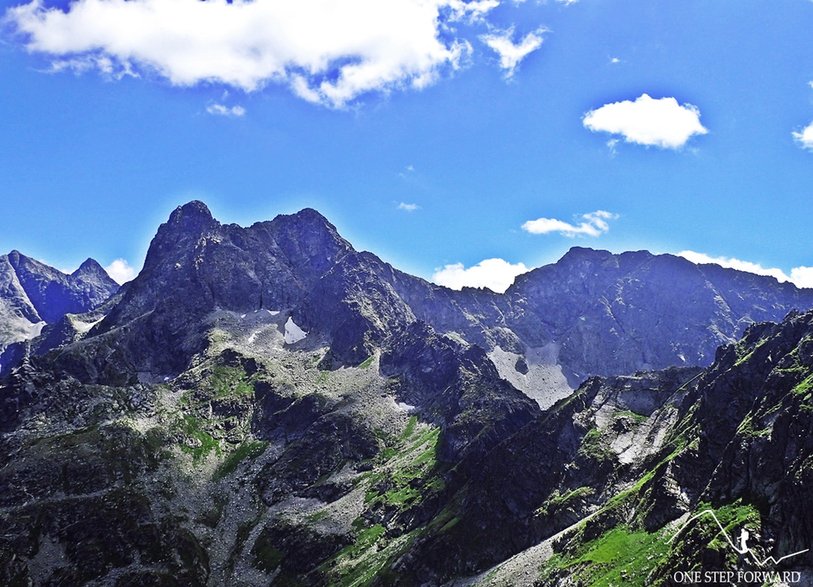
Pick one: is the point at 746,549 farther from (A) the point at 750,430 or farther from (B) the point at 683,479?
(B) the point at 683,479

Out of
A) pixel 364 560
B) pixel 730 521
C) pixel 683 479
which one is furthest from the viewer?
pixel 364 560

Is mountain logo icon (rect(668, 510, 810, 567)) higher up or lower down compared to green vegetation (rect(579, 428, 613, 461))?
lower down

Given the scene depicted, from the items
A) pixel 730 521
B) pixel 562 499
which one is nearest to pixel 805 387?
pixel 730 521

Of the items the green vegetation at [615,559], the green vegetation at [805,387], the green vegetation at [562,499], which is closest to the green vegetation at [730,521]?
the green vegetation at [615,559]

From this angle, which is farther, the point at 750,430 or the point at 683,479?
the point at 683,479

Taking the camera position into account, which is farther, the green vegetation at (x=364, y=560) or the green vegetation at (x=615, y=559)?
the green vegetation at (x=364, y=560)

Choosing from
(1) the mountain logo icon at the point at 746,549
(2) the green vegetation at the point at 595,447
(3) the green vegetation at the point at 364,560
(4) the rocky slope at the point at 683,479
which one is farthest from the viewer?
(3) the green vegetation at the point at 364,560

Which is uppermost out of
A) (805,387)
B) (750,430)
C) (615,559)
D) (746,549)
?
(805,387)

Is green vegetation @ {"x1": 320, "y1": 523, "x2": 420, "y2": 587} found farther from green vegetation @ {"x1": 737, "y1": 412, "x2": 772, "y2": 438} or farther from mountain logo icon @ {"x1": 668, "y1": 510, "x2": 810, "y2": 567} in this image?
mountain logo icon @ {"x1": 668, "y1": 510, "x2": 810, "y2": 567}

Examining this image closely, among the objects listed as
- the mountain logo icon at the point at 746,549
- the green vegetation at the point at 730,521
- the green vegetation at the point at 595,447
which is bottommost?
the mountain logo icon at the point at 746,549

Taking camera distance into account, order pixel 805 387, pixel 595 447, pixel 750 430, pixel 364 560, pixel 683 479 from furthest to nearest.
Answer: pixel 364 560
pixel 595 447
pixel 683 479
pixel 750 430
pixel 805 387

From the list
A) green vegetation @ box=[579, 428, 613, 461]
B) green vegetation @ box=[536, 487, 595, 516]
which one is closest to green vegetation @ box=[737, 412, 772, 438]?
green vegetation @ box=[536, 487, 595, 516]

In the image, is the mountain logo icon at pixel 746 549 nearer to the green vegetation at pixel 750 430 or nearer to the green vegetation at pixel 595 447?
the green vegetation at pixel 750 430

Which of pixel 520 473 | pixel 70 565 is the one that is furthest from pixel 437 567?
pixel 70 565
